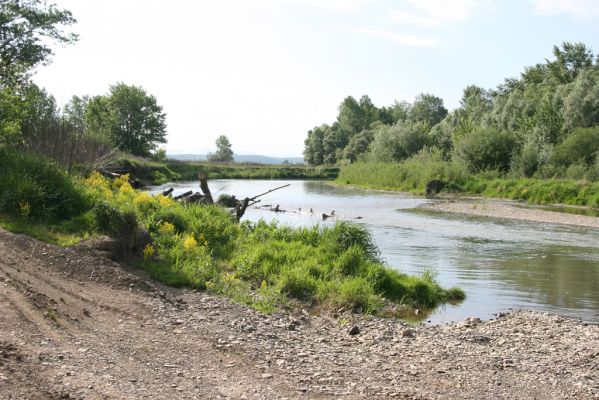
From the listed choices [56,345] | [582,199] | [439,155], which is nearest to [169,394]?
[56,345]

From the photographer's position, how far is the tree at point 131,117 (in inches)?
4710

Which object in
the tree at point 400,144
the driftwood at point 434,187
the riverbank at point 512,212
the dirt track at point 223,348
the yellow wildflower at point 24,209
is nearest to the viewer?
the dirt track at point 223,348

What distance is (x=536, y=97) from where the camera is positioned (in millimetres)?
82625

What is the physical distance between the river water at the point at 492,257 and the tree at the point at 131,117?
271 ft

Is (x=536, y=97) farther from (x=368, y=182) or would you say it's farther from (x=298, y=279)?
(x=298, y=279)

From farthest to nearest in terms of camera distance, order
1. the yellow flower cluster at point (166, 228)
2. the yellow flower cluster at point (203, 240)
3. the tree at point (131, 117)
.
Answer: the tree at point (131, 117)
the yellow flower cluster at point (203, 240)
the yellow flower cluster at point (166, 228)

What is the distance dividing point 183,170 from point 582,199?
76266 millimetres

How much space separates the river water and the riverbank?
7.75 feet

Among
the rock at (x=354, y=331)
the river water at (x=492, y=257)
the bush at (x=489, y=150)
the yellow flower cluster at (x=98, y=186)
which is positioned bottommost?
the river water at (x=492, y=257)

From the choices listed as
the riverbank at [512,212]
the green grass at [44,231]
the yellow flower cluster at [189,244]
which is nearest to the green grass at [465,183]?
the riverbank at [512,212]

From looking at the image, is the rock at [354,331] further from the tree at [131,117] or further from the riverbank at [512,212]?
the tree at [131,117]

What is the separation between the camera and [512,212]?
46.8m

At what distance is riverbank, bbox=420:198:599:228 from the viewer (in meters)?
41.3

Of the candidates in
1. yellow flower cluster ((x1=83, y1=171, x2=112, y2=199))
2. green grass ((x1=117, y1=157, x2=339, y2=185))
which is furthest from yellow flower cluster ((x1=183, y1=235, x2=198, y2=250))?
green grass ((x1=117, y1=157, x2=339, y2=185))
